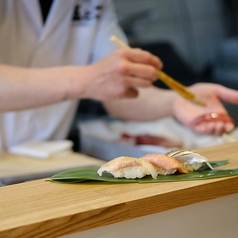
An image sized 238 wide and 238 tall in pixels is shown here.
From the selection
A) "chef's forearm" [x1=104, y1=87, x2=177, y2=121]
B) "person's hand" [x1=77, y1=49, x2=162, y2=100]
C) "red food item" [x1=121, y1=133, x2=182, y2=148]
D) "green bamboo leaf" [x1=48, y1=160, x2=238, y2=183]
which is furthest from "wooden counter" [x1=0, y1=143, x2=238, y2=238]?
"red food item" [x1=121, y1=133, x2=182, y2=148]

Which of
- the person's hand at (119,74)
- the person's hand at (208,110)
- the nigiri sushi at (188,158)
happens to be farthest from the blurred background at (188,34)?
the nigiri sushi at (188,158)

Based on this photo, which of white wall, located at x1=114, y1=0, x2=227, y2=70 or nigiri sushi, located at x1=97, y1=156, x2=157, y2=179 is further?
white wall, located at x1=114, y1=0, x2=227, y2=70

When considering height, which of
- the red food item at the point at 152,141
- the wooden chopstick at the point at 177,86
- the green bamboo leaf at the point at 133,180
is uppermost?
the wooden chopstick at the point at 177,86

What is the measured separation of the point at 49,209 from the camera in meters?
0.73

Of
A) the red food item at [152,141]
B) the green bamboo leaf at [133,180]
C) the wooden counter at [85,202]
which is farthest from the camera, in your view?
the red food item at [152,141]

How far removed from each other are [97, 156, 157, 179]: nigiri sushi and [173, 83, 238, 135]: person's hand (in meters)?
0.55

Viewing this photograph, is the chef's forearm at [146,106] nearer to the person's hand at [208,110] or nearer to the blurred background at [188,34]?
the person's hand at [208,110]

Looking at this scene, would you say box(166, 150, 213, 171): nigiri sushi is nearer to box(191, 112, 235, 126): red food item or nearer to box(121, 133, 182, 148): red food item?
box(191, 112, 235, 126): red food item

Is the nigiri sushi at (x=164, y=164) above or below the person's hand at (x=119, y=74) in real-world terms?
below

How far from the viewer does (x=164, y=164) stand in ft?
2.88

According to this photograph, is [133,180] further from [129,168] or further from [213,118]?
[213,118]

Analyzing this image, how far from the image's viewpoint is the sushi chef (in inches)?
53.1

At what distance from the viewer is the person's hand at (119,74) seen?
133 cm

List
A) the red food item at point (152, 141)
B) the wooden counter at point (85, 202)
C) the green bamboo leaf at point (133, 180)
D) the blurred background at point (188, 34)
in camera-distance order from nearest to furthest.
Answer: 1. the wooden counter at point (85, 202)
2. the green bamboo leaf at point (133, 180)
3. the red food item at point (152, 141)
4. the blurred background at point (188, 34)
